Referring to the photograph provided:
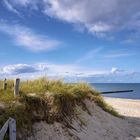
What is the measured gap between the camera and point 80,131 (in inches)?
471

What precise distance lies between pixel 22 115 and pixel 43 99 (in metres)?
1.57

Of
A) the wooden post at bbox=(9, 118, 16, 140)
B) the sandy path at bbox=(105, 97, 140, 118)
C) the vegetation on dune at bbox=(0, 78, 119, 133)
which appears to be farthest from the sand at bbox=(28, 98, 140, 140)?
the sandy path at bbox=(105, 97, 140, 118)

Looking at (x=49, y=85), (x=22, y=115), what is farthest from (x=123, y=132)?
(x=22, y=115)

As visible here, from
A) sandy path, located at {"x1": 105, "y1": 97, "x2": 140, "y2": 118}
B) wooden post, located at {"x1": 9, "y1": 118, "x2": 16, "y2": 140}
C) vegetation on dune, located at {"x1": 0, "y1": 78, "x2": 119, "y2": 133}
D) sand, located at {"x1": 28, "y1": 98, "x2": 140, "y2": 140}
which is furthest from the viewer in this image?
sandy path, located at {"x1": 105, "y1": 97, "x2": 140, "y2": 118}

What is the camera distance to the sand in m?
10.5

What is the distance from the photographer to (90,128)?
1280 centimetres

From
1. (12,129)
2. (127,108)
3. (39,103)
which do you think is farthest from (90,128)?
(127,108)

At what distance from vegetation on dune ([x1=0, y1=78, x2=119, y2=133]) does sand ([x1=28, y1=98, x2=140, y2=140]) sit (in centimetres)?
36

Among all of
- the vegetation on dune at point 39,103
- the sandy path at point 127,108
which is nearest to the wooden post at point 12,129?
the vegetation on dune at point 39,103

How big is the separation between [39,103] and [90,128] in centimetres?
304

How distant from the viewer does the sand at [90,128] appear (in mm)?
10527

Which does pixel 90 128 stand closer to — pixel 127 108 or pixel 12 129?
pixel 12 129

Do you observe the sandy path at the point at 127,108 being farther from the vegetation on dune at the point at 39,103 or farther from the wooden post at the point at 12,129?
the wooden post at the point at 12,129

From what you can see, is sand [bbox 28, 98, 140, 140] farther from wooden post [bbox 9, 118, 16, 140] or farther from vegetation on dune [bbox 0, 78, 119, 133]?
wooden post [bbox 9, 118, 16, 140]
